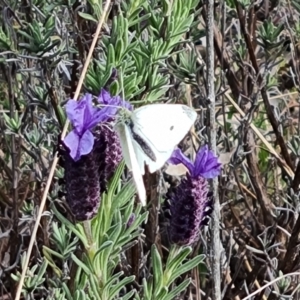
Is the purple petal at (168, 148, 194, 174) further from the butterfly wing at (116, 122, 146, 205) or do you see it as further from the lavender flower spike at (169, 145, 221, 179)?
the butterfly wing at (116, 122, 146, 205)

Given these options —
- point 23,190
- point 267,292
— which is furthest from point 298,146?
point 23,190

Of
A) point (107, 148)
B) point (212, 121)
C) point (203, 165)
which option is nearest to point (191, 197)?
point (203, 165)

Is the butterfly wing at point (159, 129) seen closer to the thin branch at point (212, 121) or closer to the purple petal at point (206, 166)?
the purple petal at point (206, 166)

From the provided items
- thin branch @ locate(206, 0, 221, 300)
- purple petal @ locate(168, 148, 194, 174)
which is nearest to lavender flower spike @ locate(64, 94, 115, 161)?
purple petal @ locate(168, 148, 194, 174)

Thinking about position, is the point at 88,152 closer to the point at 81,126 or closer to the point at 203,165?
the point at 81,126

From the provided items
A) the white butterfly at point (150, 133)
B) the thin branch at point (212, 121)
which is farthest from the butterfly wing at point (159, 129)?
the thin branch at point (212, 121)

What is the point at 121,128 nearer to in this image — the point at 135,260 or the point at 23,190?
the point at 135,260
